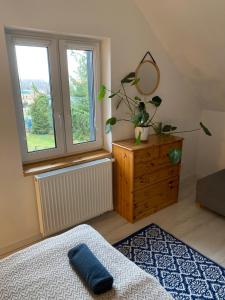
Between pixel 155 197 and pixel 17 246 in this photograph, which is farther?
pixel 155 197

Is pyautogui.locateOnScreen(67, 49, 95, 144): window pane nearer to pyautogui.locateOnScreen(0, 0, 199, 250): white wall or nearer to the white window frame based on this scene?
the white window frame

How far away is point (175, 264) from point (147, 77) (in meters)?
1.99

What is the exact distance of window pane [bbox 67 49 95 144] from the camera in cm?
227

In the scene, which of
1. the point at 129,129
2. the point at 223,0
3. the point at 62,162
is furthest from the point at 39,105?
the point at 223,0

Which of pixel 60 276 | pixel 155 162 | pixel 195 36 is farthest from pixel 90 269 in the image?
pixel 195 36

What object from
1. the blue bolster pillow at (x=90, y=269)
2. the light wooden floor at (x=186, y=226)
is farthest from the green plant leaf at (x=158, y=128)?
the blue bolster pillow at (x=90, y=269)

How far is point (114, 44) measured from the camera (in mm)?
2289

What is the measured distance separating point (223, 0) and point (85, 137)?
178cm

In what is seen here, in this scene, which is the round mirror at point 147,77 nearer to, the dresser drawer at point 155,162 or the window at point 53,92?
the window at point 53,92

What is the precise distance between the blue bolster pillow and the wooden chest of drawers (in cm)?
118

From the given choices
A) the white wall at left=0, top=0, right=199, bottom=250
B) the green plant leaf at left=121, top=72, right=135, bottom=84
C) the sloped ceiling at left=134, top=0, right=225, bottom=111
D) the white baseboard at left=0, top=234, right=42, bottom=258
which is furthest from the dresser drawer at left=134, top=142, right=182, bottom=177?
the white baseboard at left=0, top=234, right=42, bottom=258

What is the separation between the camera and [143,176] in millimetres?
2439

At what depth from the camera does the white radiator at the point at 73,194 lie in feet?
6.73

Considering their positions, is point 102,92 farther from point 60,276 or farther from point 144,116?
point 60,276
